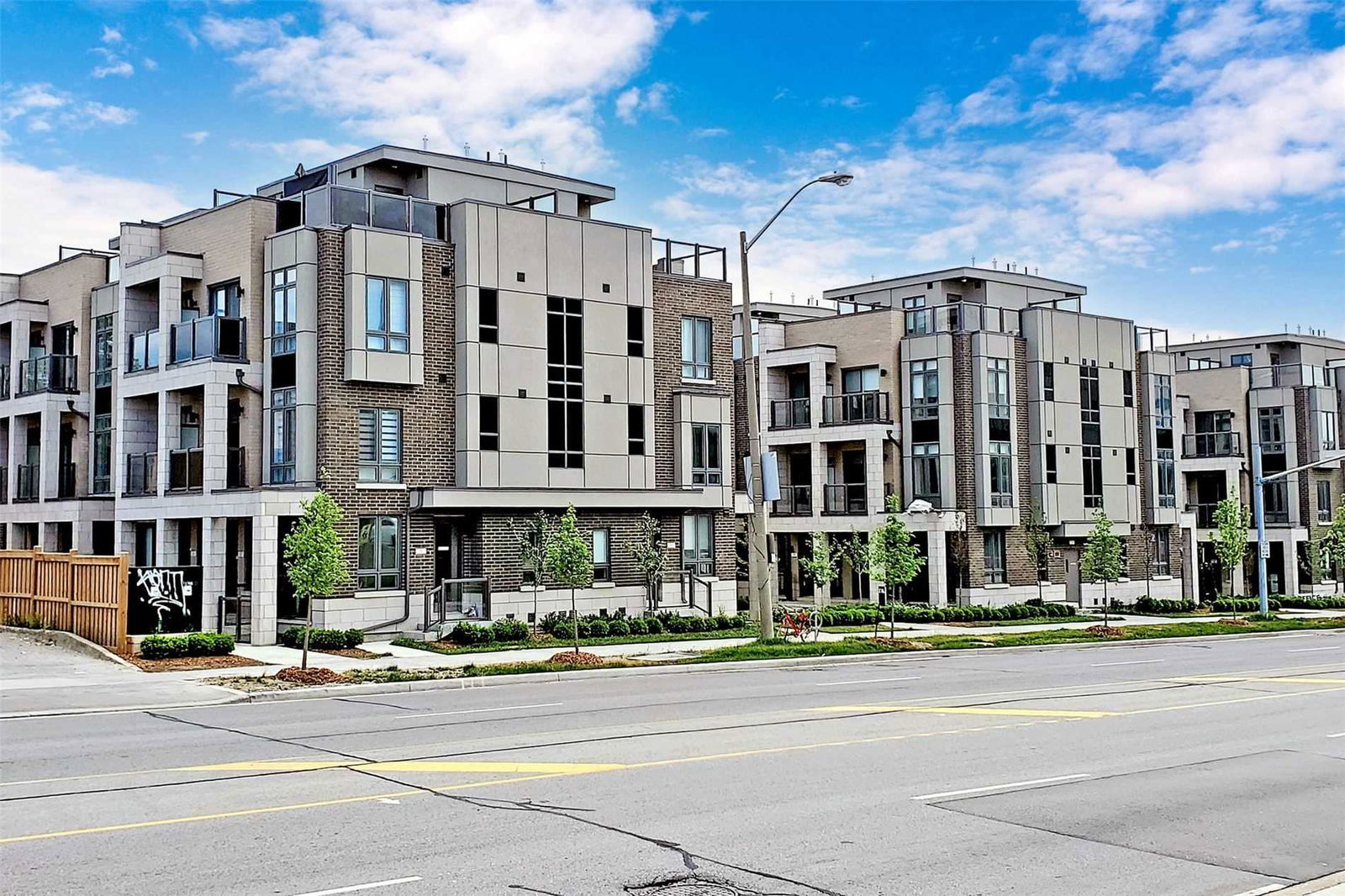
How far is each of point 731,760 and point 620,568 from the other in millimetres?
23118

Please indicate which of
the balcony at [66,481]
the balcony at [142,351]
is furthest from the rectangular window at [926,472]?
the balcony at [66,481]

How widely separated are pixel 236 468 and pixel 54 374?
10017 millimetres

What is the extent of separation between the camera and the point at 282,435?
33250 millimetres

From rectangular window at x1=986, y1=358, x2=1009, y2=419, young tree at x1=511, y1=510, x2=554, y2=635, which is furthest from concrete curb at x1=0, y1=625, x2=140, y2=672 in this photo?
rectangular window at x1=986, y1=358, x2=1009, y2=419

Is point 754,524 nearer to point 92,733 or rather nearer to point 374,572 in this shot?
point 374,572

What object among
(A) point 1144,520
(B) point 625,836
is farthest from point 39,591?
(A) point 1144,520

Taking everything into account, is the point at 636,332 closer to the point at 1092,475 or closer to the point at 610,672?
the point at 610,672

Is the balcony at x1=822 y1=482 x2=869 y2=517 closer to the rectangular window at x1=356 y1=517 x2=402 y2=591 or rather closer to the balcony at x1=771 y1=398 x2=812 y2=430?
the balcony at x1=771 y1=398 x2=812 y2=430

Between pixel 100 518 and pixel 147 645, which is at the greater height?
pixel 100 518

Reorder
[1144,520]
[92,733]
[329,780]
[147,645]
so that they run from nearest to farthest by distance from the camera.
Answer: [329,780], [92,733], [147,645], [1144,520]

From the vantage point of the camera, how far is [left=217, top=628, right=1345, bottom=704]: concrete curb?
2147cm

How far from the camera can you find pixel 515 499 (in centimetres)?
3475

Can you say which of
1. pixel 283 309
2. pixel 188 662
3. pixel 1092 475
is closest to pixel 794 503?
pixel 1092 475

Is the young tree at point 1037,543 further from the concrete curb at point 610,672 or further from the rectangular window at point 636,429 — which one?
the rectangular window at point 636,429
